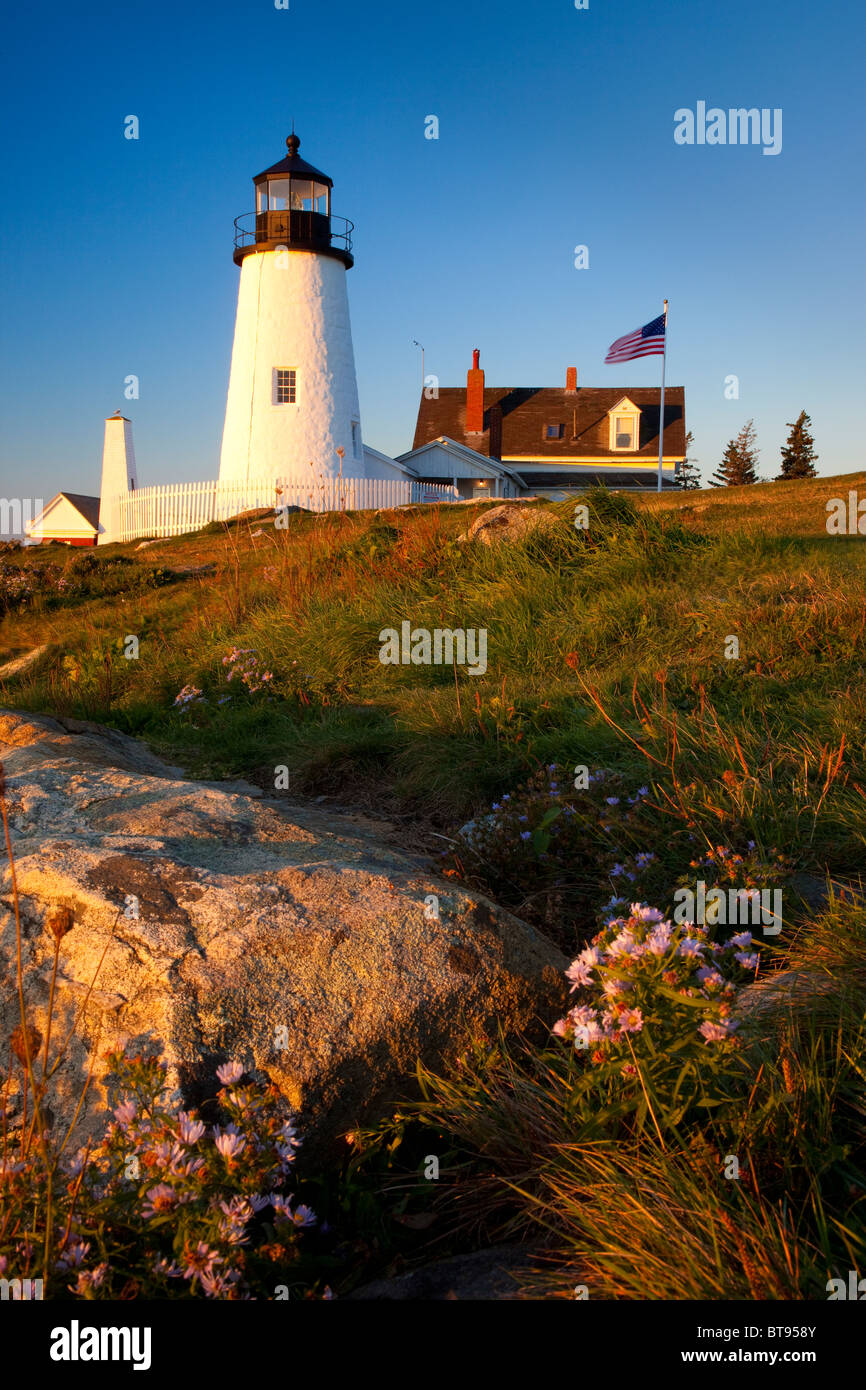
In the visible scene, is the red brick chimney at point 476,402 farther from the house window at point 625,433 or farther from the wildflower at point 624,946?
the wildflower at point 624,946

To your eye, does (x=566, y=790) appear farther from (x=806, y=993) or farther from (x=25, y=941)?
(x=25, y=941)

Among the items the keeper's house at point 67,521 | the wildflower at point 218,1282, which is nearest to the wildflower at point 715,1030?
the wildflower at point 218,1282

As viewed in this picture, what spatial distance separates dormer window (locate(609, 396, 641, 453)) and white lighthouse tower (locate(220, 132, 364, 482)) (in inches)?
673

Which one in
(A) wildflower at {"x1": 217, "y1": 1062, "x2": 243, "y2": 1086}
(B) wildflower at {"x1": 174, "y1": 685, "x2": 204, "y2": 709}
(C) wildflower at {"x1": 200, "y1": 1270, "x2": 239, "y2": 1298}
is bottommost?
(C) wildflower at {"x1": 200, "y1": 1270, "x2": 239, "y2": 1298}

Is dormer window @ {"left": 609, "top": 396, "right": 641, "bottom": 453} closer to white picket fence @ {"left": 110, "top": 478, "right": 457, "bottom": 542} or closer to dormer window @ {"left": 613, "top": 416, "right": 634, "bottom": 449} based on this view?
dormer window @ {"left": 613, "top": 416, "right": 634, "bottom": 449}

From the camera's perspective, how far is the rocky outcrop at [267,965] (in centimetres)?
220

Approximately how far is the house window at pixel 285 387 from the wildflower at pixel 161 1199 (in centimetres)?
2521

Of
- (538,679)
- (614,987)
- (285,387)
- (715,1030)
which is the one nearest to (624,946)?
(614,987)

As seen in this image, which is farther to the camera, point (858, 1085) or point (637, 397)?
point (637, 397)

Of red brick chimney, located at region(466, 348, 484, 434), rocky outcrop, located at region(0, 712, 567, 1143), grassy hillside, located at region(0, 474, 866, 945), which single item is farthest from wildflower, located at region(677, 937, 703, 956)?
red brick chimney, located at region(466, 348, 484, 434)

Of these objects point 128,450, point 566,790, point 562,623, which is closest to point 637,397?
point 128,450

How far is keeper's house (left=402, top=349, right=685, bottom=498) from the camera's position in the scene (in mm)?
38969

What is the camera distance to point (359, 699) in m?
6.75

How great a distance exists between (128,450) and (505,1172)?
106 ft
